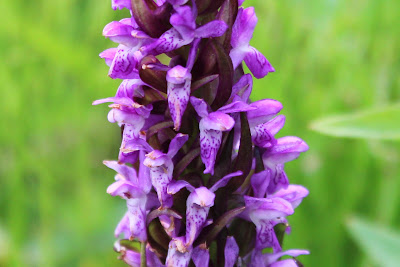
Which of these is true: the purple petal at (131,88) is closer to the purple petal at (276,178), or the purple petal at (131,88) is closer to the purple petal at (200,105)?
the purple petal at (200,105)

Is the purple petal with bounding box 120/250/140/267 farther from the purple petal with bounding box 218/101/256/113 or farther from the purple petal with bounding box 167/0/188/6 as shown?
the purple petal with bounding box 167/0/188/6

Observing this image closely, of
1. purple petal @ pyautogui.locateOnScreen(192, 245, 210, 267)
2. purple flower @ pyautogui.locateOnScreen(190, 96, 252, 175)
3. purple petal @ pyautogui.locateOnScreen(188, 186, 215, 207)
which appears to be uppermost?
purple flower @ pyautogui.locateOnScreen(190, 96, 252, 175)

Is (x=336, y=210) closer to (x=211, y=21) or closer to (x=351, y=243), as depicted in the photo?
Result: (x=351, y=243)

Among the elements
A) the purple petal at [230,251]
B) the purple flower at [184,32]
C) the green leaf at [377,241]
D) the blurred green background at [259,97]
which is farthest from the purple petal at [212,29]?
the blurred green background at [259,97]

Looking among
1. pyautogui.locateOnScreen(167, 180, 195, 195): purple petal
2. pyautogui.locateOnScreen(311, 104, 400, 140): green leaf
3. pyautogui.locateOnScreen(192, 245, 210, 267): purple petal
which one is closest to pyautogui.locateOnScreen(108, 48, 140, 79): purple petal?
pyautogui.locateOnScreen(167, 180, 195, 195): purple petal

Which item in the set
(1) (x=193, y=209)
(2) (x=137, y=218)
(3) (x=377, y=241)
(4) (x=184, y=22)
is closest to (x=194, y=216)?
(1) (x=193, y=209)
